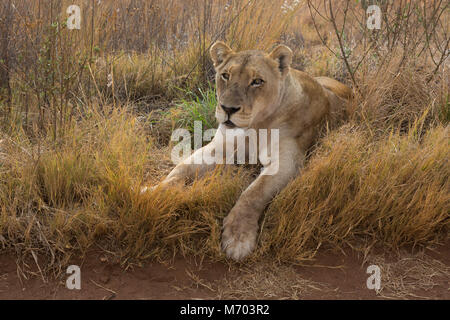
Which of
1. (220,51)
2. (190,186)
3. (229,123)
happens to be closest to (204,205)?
(190,186)

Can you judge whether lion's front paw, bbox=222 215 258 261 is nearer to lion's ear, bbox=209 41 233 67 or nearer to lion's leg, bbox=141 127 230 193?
lion's leg, bbox=141 127 230 193

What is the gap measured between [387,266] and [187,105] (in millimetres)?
2566

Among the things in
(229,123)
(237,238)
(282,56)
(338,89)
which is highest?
(282,56)

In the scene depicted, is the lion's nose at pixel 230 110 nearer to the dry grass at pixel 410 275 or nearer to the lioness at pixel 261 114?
the lioness at pixel 261 114

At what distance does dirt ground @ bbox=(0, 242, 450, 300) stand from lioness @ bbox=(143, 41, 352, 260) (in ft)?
0.68

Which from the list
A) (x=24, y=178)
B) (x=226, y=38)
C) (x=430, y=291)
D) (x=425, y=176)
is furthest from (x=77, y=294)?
(x=226, y=38)

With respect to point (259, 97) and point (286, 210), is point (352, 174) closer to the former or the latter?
point (286, 210)

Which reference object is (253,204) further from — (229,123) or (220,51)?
(220,51)

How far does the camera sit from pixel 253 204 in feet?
10.8

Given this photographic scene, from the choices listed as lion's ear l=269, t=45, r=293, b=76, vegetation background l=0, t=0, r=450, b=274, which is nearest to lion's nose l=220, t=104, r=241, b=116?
vegetation background l=0, t=0, r=450, b=274

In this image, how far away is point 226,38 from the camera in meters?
5.83

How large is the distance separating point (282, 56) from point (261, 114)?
0.46m

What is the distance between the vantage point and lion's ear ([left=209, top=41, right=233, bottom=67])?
378cm

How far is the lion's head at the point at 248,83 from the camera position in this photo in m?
3.36
